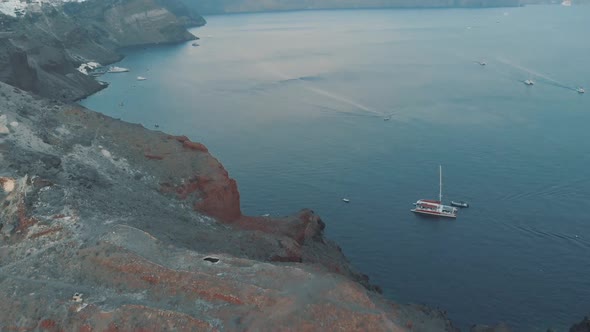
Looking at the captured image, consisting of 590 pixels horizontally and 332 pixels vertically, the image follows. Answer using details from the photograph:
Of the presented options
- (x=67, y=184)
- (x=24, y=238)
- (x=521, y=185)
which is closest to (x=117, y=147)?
(x=67, y=184)

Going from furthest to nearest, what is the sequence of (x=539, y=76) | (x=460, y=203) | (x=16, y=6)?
1. (x=16, y=6)
2. (x=539, y=76)
3. (x=460, y=203)

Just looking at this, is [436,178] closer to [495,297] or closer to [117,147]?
[495,297]

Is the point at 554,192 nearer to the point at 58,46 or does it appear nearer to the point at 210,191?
the point at 210,191

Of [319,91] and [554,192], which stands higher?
[319,91]

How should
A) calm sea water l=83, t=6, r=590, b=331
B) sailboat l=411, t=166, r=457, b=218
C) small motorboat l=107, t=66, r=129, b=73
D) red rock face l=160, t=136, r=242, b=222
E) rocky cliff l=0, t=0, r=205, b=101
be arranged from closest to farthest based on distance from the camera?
red rock face l=160, t=136, r=242, b=222, calm sea water l=83, t=6, r=590, b=331, sailboat l=411, t=166, r=457, b=218, rocky cliff l=0, t=0, r=205, b=101, small motorboat l=107, t=66, r=129, b=73

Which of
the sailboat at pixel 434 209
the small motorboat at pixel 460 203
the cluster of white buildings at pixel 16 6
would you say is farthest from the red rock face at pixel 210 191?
the cluster of white buildings at pixel 16 6

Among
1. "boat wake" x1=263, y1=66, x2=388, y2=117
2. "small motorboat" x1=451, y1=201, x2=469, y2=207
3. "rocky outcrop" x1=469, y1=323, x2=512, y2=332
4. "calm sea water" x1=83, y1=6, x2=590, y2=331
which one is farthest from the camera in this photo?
"boat wake" x1=263, y1=66, x2=388, y2=117

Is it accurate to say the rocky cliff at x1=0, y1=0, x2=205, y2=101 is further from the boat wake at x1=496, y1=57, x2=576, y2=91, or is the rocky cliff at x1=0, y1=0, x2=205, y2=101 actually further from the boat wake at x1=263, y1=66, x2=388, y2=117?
the boat wake at x1=496, y1=57, x2=576, y2=91

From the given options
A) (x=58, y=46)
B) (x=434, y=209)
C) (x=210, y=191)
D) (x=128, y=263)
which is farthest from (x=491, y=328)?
(x=58, y=46)

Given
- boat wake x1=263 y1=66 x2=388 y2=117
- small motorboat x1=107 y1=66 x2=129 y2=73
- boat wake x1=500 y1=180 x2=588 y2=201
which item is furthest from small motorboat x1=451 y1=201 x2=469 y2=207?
small motorboat x1=107 y1=66 x2=129 y2=73
